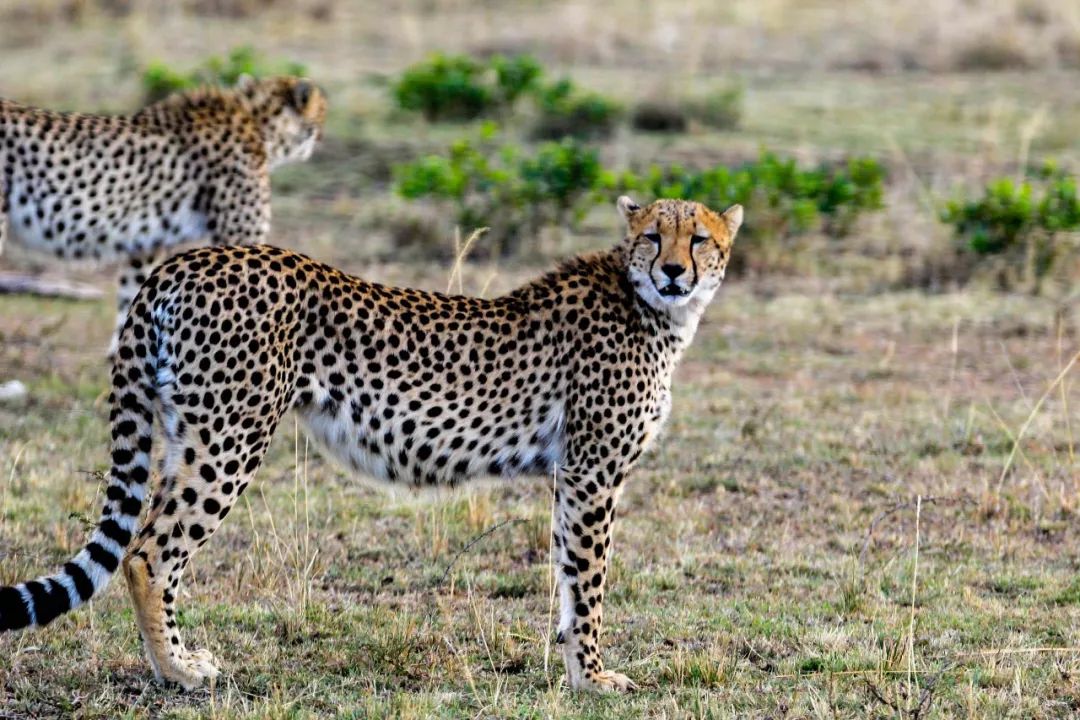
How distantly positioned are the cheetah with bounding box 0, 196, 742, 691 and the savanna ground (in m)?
0.27

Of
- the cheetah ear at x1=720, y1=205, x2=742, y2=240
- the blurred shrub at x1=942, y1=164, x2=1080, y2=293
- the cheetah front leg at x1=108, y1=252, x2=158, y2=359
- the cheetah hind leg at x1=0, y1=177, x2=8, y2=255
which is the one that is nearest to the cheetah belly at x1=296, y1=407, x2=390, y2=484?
the cheetah ear at x1=720, y1=205, x2=742, y2=240

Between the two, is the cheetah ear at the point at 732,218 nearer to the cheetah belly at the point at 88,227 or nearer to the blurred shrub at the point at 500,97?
the cheetah belly at the point at 88,227

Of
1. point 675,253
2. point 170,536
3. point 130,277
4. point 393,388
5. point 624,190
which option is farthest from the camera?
point 624,190

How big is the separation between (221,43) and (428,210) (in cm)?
591

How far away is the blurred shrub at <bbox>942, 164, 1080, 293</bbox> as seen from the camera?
421 inches

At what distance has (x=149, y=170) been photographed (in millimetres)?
8625

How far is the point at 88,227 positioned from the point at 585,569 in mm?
4266

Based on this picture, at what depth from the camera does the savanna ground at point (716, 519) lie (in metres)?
5.07

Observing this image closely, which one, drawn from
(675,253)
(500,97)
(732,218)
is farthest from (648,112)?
(675,253)

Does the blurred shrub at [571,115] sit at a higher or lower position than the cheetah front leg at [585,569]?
higher

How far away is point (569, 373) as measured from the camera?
526cm

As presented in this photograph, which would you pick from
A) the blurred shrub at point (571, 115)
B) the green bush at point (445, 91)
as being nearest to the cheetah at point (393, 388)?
the blurred shrub at point (571, 115)

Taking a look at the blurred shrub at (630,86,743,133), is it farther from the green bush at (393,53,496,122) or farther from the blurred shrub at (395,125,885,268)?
the blurred shrub at (395,125,885,268)

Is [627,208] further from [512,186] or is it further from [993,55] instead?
→ [993,55]
